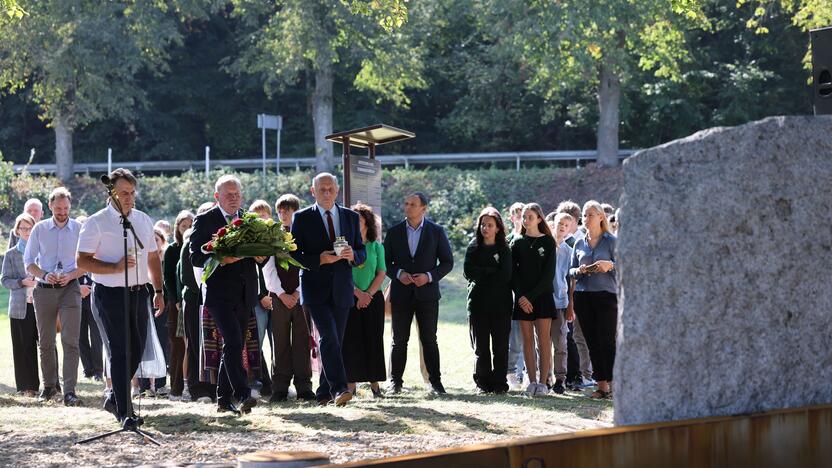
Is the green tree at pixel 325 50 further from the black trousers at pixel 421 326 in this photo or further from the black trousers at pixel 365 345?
the black trousers at pixel 365 345

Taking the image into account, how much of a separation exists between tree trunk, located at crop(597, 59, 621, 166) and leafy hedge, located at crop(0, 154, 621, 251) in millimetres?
1813

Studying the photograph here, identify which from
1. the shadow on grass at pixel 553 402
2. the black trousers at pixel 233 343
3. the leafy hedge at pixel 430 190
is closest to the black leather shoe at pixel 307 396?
the shadow on grass at pixel 553 402

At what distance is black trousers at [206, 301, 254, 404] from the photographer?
34.6ft

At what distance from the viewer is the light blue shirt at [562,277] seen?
1404 cm

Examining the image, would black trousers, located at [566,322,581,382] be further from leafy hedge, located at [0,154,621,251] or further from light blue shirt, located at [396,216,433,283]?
leafy hedge, located at [0,154,621,251]

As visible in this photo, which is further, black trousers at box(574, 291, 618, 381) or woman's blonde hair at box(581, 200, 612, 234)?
woman's blonde hair at box(581, 200, 612, 234)

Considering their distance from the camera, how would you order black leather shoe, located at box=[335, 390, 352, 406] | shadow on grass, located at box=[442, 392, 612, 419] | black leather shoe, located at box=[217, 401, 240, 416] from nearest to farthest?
1. black leather shoe, located at box=[217, 401, 240, 416]
2. black leather shoe, located at box=[335, 390, 352, 406]
3. shadow on grass, located at box=[442, 392, 612, 419]

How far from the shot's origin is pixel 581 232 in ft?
47.8

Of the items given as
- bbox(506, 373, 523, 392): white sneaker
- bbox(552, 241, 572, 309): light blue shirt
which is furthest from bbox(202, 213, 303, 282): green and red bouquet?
bbox(506, 373, 523, 392): white sneaker

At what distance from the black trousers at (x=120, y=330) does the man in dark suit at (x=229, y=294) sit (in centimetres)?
61

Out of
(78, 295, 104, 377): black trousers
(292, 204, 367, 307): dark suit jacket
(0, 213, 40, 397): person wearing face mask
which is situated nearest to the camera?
(292, 204, 367, 307): dark suit jacket

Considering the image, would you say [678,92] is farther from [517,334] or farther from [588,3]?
[517,334]

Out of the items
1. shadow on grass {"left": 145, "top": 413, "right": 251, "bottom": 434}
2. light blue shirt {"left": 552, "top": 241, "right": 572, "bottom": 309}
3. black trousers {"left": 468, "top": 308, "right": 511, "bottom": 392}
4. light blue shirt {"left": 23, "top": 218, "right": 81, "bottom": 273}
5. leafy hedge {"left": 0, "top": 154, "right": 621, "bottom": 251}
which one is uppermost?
leafy hedge {"left": 0, "top": 154, "right": 621, "bottom": 251}

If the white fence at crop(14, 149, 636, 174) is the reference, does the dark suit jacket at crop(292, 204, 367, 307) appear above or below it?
below
